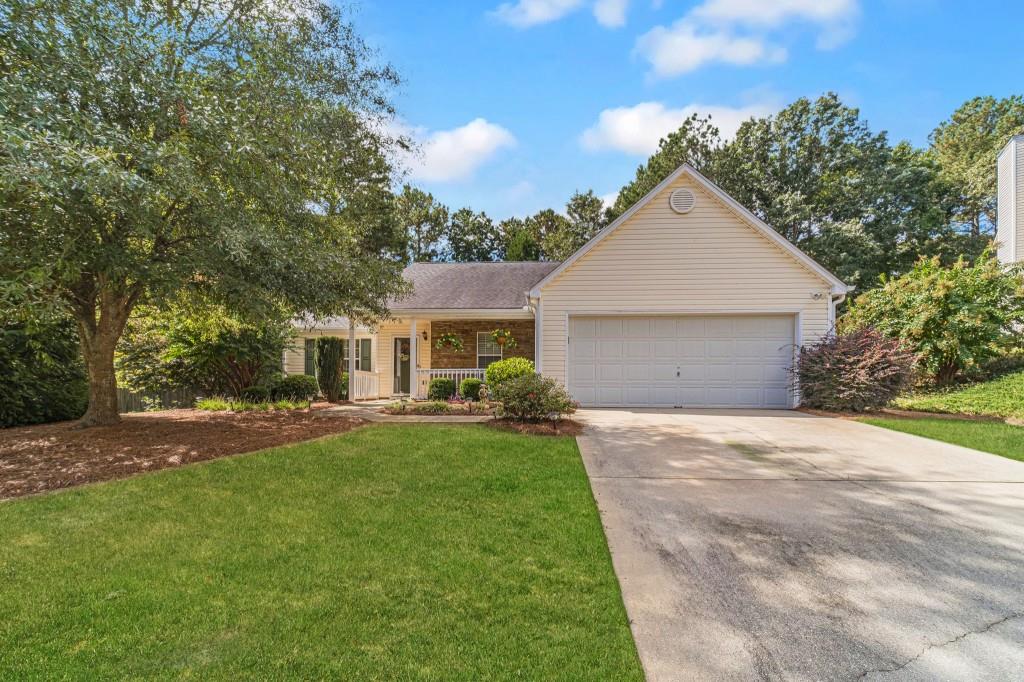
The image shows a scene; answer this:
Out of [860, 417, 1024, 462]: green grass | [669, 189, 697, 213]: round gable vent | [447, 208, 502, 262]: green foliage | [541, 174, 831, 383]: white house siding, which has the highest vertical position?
[447, 208, 502, 262]: green foliage

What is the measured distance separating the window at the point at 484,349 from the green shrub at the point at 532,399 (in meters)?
6.09

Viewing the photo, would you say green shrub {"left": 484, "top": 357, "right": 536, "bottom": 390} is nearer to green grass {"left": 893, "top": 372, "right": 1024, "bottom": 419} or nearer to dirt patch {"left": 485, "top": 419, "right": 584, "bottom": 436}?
dirt patch {"left": 485, "top": 419, "right": 584, "bottom": 436}

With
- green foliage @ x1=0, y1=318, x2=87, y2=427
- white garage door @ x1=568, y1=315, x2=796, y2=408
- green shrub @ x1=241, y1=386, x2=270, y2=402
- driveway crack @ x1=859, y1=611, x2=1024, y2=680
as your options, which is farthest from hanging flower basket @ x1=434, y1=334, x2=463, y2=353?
driveway crack @ x1=859, y1=611, x2=1024, y2=680

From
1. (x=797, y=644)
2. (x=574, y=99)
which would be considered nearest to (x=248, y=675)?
(x=797, y=644)

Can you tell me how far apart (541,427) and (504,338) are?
6254mm

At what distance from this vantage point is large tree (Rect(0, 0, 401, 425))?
16.6 ft

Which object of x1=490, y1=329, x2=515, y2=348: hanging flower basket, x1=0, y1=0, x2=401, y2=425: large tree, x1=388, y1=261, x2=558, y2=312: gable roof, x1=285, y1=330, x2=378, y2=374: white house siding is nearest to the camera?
x1=0, y1=0, x2=401, y2=425: large tree

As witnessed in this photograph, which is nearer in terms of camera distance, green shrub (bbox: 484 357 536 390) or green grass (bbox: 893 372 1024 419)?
green grass (bbox: 893 372 1024 419)

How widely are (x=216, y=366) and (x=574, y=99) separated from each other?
37.1ft

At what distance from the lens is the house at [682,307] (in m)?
11.9

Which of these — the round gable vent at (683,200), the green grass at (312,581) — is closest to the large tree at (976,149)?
the round gable vent at (683,200)

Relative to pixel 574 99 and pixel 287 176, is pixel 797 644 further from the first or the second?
pixel 574 99

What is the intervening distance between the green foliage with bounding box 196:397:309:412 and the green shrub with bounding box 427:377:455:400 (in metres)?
3.15

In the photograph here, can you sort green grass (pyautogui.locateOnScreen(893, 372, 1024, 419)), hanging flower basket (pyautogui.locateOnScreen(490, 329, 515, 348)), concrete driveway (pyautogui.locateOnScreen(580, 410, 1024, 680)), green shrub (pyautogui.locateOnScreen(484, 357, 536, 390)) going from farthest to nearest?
1. hanging flower basket (pyautogui.locateOnScreen(490, 329, 515, 348))
2. green shrub (pyautogui.locateOnScreen(484, 357, 536, 390))
3. green grass (pyautogui.locateOnScreen(893, 372, 1024, 419))
4. concrete driveway (pyautogui.locateOnScreen(580, 410, 1024, 680))
